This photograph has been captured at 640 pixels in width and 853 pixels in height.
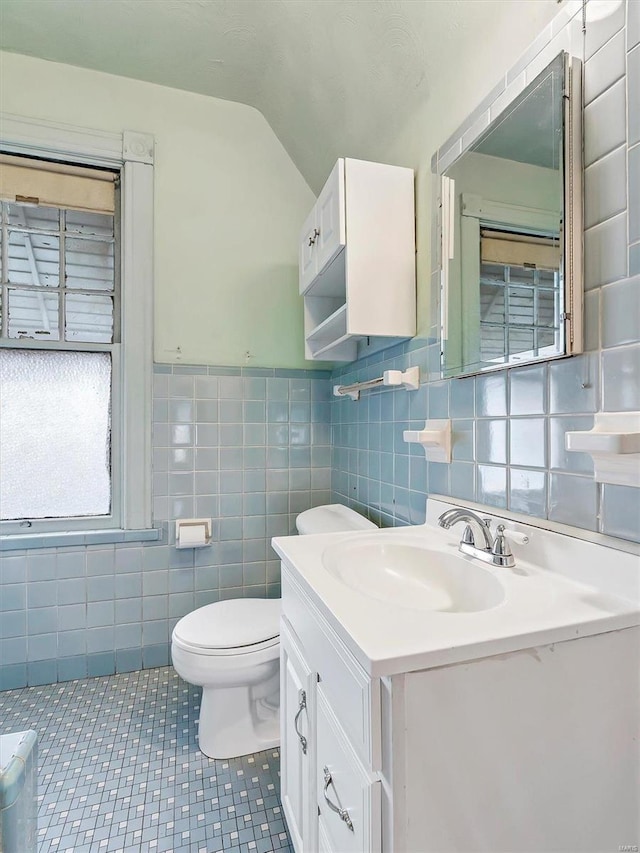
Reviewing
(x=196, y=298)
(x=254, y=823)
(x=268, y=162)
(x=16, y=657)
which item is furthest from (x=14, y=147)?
Answer: (x=254, y=823)

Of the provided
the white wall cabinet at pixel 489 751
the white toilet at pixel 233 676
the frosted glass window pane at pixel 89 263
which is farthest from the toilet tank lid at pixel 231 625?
the frosted glass window pane at pixel 89 263

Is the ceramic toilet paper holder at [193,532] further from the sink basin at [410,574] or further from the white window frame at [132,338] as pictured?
the sink basin at [410,574]

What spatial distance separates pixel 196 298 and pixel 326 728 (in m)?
1.87

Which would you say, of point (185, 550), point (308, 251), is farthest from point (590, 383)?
point (185, 550)

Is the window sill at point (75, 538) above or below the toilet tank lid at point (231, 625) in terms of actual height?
above

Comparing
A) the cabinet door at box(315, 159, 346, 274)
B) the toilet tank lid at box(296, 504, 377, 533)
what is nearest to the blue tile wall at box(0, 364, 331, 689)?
the toilet tank lid at box(296, 504, 377, 533)

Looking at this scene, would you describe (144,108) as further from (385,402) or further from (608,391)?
(608,391)

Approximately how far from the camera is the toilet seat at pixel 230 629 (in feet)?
4.83

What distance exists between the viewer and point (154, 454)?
6.75ft

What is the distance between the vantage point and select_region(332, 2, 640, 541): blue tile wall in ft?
2.52

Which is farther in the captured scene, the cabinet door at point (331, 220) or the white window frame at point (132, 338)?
the white window frame at point (132, 338)

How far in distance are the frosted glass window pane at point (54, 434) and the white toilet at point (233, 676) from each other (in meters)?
0.87

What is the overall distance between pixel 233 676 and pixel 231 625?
18cm

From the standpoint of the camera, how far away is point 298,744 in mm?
1022
